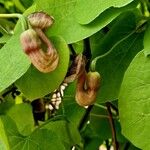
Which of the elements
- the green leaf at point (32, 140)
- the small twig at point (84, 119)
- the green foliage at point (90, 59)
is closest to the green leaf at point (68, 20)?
the green foliage at point (90, 59)

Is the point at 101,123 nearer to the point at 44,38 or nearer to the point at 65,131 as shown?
the point at 65,131

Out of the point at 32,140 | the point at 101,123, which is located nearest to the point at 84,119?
the point at 101,123

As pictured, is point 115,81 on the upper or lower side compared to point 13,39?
lower

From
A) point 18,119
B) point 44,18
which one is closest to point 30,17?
point 44,18

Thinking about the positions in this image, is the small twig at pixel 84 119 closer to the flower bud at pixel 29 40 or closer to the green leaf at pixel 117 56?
the green leaf at pixel 117 56

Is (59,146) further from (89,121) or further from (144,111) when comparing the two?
(89,121)

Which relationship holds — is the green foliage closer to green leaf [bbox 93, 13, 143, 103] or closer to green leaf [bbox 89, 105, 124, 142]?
green leaf [bbox 93, 13, 143, 103]
